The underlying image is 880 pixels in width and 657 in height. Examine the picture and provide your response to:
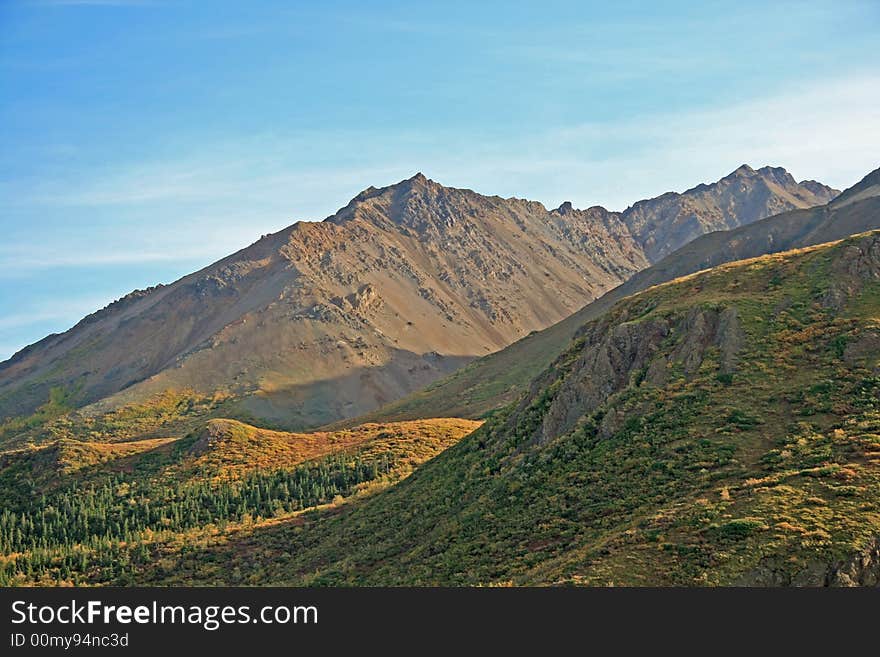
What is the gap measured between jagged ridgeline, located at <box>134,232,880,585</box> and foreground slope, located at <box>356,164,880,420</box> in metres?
82.1

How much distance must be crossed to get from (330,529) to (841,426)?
43.8 metres

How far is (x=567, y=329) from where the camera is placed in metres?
188

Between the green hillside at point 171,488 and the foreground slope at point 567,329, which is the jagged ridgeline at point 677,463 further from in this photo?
the foreground slope at point 567,329

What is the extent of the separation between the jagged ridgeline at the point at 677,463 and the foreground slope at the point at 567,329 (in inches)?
3231

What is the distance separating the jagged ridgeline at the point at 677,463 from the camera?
35.5m

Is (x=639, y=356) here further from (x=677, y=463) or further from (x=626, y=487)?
(x=626, y=487)

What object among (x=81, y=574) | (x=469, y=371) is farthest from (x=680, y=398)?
(x=469, y=371)

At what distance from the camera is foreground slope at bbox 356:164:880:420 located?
161625 mm

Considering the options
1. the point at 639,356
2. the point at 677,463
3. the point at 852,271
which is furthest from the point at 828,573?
the point at 852,271

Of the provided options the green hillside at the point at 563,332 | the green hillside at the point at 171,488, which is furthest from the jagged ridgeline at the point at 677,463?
the green hillside at the point at 563,332

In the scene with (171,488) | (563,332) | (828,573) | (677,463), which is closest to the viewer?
(828,573)

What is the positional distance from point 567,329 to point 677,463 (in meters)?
142

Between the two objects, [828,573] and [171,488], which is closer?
[828,573]

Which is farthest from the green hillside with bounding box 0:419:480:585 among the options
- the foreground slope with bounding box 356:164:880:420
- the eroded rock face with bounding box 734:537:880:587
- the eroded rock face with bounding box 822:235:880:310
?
the eroded rock face with bounding box 734:537:880:587
